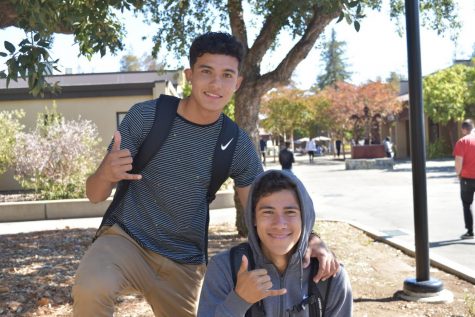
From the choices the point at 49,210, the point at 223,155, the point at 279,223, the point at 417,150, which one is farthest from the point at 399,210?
the point at 279,223

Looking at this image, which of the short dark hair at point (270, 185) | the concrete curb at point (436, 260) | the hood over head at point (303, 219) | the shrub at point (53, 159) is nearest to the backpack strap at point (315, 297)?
the hood over head at point (303, 219)

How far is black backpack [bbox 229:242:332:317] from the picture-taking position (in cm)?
218

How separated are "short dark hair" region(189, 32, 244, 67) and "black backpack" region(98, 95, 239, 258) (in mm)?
272

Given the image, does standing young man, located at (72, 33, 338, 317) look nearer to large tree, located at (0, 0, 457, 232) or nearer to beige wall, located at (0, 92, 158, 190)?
large tree, located at (0, 0, 457, 232)

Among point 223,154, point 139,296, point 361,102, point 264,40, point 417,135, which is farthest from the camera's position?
point 361,102

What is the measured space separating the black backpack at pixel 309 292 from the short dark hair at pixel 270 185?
0.63 ft

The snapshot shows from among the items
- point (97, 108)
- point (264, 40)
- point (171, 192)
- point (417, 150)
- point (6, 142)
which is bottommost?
point (171, 192)

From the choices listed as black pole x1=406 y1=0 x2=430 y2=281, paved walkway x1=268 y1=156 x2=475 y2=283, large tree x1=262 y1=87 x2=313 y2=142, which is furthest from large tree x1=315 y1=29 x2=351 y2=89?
black pole x1=406 y1=0 x2=430 y2=281

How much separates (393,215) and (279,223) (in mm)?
9244

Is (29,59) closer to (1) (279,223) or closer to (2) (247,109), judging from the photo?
(1) (279,223)

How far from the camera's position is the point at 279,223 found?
7.22 feet

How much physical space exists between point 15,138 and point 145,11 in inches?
289

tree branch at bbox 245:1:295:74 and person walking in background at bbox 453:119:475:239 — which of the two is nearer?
tree branch at bbox 245:1:295:74

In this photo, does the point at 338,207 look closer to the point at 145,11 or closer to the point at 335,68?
the point at 145,11
